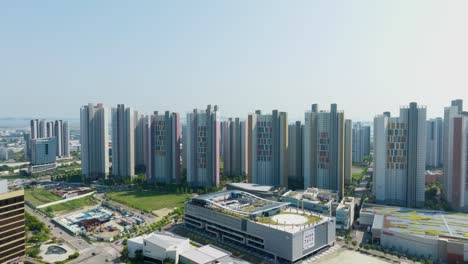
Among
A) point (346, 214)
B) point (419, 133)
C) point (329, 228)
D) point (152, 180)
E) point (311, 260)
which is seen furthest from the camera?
point (152, 180)

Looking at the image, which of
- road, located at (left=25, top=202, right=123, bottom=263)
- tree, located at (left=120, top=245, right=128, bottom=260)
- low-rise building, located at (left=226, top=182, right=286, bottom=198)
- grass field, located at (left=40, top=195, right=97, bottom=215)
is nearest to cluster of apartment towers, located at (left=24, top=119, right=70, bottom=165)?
grass field, located at (left=40, top=195, right=97, bottom=215)

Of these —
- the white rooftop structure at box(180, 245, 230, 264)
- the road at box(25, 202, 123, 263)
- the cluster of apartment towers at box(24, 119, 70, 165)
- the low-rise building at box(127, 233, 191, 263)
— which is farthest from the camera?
the cluster of apartment towers at box(24, 119, 70, 165)

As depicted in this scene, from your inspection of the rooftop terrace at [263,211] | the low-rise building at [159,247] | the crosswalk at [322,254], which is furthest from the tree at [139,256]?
the crosswalk at [322,254]

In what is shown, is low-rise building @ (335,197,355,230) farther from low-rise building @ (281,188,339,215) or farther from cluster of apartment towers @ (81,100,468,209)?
cluster of apartment towers @ (81,100,468,209)

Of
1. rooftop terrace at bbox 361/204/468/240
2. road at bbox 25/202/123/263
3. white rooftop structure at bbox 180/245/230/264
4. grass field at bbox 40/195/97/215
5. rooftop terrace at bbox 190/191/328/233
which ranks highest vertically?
rooftop terrace at bbox 190/191/328/233

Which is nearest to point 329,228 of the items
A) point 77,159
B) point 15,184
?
point 15,184

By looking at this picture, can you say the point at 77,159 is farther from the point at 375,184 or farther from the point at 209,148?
the point at 375,184
